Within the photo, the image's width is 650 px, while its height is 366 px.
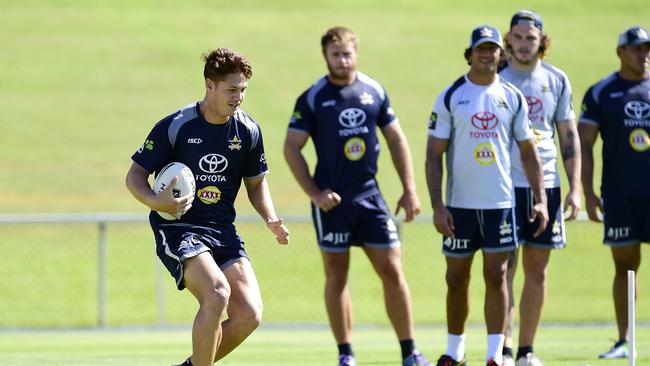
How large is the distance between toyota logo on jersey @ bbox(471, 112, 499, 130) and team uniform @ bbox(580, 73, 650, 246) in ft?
7.59

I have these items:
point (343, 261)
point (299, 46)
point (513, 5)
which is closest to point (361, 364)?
point (343, 261)

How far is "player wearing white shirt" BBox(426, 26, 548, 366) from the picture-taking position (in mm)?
9406

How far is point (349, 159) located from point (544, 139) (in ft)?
5.34

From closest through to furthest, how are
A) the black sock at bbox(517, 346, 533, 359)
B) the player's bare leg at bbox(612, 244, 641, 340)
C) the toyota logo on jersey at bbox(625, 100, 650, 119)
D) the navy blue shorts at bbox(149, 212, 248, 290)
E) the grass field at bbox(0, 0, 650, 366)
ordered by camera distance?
the navy blue shorts at bbox(149, 212, 248, 290) → the black sock at bbox(517, 346, 533, 359) → the toyota logo on jersey at bbox(625, 100, 650, 119) → the player's bare leg at bbox(612, 244, 641, 340) → the grass field at bbox(0, 0, 650, 366)

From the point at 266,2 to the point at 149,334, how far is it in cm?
2632

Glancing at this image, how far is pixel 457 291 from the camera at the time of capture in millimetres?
9664

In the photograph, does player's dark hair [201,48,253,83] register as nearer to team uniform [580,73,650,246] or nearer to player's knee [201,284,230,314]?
player's knee [201,284,230,314]

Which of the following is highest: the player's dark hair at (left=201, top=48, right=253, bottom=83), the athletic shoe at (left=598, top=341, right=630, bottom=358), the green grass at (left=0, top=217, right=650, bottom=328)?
the player's dark hair at (left=201, top=48, right=253, bottom=83)

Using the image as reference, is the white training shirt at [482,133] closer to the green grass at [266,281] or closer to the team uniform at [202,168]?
the team uniform at [202,168]

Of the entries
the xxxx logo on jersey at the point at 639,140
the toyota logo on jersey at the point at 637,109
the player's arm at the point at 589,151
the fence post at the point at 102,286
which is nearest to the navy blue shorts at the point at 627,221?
the player's arm at the point at 589,151

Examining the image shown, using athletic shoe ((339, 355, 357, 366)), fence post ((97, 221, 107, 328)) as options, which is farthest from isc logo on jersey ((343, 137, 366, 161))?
fence post ((97, 221, 107, 328))

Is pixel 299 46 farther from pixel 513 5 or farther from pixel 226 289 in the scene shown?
pixel 226 289

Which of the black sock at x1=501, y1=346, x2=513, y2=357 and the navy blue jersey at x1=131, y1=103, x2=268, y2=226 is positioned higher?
the navy blue jersey at x1=131, y1=103, x2=268, y2=226

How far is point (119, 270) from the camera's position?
70.3 ft
